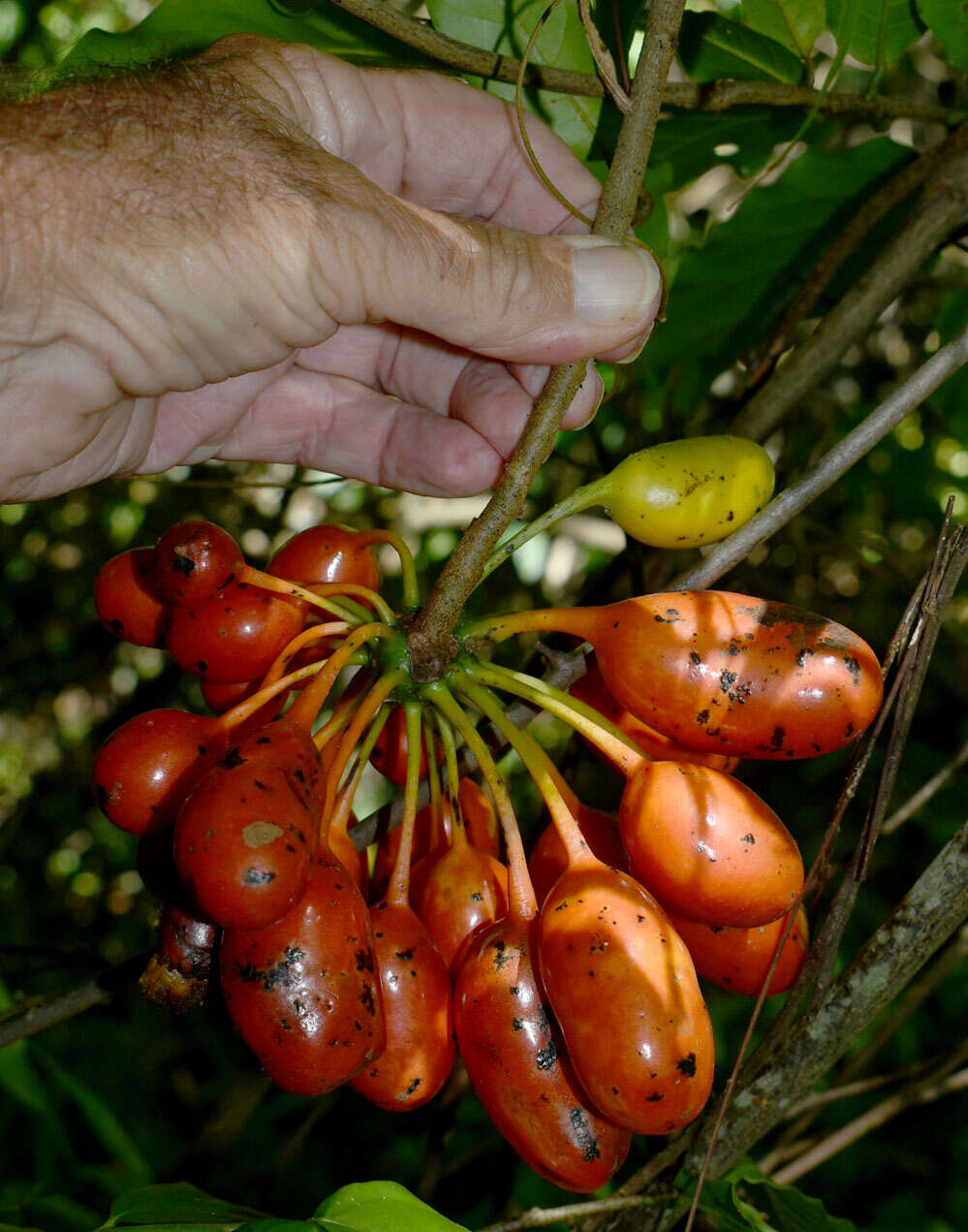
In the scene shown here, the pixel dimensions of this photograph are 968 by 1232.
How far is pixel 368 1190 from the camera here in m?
1.04

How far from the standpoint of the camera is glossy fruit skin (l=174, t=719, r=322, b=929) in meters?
0.87

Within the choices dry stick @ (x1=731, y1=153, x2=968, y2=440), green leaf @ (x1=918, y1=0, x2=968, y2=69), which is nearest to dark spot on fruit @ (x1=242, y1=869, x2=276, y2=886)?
dry stick @ (x1=731, y1=153, x2=968, y2=440)

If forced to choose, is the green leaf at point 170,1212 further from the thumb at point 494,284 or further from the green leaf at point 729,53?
the green leaf at point 729,53

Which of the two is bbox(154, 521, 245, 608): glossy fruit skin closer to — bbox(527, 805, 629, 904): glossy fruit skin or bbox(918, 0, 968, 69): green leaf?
bbox(527, 805, 629, 904): glossy fruit skin

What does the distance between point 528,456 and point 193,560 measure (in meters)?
0.40

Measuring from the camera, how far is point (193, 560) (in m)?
1.11

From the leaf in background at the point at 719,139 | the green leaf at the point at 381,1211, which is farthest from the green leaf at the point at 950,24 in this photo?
the green leaf at the point at 381,1211

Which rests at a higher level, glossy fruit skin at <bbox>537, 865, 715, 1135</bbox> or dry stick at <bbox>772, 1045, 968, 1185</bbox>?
glossy fruit skin at <bbox>537, 865, 715, 1135</bbox>

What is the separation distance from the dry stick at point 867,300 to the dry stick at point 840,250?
10cm

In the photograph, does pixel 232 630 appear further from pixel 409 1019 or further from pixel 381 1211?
pixel 381 1211

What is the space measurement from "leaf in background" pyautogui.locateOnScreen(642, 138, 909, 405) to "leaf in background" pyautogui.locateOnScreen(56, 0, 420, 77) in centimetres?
69

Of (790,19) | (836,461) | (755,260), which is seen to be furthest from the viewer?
(755,260)

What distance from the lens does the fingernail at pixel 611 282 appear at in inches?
49.1

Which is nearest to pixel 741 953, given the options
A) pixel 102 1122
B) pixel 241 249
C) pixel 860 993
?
pixel 860 993
